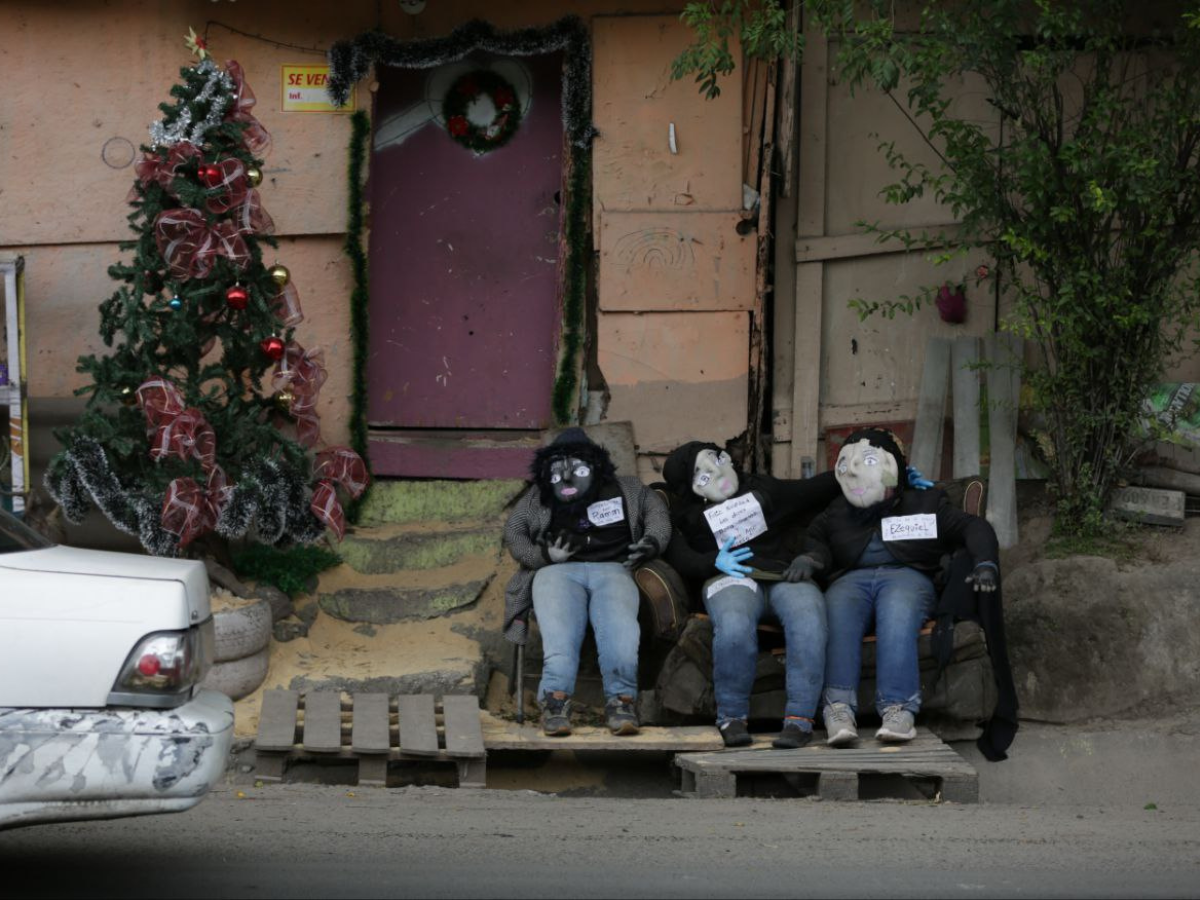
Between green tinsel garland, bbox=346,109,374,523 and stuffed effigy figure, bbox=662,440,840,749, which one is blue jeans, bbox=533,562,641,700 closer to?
stuffed effigy figure, bbox=662,440,840,749

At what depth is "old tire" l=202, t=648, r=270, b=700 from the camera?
7734 mm

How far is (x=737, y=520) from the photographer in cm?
796

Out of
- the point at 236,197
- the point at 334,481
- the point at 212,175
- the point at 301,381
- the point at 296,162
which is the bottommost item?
the point at 334,481

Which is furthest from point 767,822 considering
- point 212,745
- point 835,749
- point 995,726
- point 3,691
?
point 3,691

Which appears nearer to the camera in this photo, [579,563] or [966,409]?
[579,563]

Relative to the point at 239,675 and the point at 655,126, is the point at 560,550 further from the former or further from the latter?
the point at 655,126

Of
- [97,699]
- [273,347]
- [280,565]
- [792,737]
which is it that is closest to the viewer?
[97,699]

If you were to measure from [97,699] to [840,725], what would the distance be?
379 centimetres

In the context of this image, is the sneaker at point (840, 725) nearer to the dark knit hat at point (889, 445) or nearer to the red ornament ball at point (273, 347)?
the dark knit hat at point (889, 445)

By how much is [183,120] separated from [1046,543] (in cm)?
497

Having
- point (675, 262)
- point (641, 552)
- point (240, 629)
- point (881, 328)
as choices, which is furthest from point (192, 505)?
point (881, 328)

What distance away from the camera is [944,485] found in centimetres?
830

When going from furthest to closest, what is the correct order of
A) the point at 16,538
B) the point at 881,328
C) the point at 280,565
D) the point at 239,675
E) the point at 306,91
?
the point at 881,328, the point at 306,91, the point at 280,565, the point at 239,675, the point at 16,538

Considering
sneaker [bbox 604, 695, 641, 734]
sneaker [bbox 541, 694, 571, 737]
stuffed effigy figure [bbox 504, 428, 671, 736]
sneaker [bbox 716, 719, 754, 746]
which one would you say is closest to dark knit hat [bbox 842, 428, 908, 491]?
stuffed effigy figure [bbox 504, 428, 671, 736]
